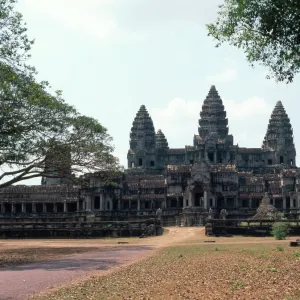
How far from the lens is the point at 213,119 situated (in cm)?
12588

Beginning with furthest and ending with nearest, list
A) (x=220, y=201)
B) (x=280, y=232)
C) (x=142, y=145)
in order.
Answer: (x=142, y=145) → (x=220, y=201) → (x=280, y=232)

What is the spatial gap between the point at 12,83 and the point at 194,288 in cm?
1860

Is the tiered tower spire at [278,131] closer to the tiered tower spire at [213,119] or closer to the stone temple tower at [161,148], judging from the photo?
the tiered tower spire at [213,119]

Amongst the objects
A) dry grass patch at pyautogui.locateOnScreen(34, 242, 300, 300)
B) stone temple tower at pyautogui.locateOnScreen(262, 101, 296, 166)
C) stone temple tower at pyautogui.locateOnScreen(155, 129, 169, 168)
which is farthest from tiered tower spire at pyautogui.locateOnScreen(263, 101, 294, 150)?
dry grass patch at pyautogui.locateOnScreen(34, 242, 300, 300)

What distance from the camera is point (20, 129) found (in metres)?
33.2

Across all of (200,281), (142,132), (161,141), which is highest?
(142,132)

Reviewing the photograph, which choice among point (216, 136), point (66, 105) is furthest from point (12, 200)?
point (66, 105)

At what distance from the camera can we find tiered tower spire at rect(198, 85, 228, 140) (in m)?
126

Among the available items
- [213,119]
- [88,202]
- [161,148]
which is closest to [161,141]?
[161,148]

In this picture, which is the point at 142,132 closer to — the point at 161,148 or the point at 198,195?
the point at 161,148

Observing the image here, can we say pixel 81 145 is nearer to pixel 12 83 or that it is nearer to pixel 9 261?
pixel 12 83

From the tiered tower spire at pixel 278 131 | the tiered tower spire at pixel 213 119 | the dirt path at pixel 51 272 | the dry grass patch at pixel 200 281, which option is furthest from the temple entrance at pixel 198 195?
the dry grass patch at pixel 200 281

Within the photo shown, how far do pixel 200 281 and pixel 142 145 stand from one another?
364 ft

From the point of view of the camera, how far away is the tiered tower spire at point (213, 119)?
413 feet
